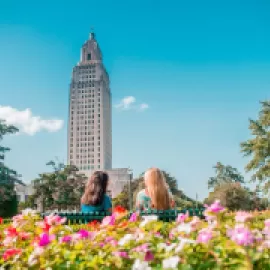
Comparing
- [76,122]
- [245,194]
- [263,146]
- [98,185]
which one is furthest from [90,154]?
[98,185]

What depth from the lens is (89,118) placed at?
9775 centimetres

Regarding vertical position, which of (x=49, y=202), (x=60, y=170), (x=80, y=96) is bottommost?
(x=49, y=202)

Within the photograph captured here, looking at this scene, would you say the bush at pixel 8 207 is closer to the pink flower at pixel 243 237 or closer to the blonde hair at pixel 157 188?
the blonde hair at pixel 157 188

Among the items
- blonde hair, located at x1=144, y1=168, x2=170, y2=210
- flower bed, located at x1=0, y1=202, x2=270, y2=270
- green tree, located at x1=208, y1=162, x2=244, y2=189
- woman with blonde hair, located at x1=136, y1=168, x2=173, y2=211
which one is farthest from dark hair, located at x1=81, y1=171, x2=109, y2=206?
green tree, located at x1=208, y1=162, x2=244, y2=189

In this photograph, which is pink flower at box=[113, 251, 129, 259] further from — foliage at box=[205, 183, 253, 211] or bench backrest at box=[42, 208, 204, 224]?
foliage at box=[205, 183, 253, 211]

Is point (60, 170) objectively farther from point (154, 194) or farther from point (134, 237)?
point (134, 237)

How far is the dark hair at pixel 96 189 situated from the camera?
7.24 m

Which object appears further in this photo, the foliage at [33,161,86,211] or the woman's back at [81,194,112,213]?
the foliage at [33,161,86,211]

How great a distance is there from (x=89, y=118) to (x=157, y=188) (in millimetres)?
92013

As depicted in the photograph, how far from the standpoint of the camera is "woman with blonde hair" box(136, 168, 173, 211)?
673 cm

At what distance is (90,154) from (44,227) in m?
92.5

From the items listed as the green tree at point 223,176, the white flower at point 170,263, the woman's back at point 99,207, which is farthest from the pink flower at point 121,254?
the green tree at point 223,176

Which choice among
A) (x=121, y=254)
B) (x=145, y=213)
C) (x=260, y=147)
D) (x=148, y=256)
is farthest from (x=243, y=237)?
(x=260, y=147)

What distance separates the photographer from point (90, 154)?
95125 millimetres
